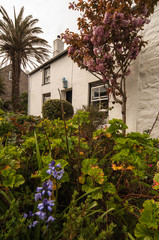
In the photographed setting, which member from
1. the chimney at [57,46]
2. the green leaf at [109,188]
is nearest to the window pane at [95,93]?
the green leaf at [109,188]

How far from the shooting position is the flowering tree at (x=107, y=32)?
337cm

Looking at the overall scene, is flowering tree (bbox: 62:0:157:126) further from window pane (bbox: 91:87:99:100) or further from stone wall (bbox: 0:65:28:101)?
stone wall (bbox: 0:65:28:101)

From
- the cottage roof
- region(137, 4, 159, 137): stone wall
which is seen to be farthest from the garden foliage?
the cottage roof

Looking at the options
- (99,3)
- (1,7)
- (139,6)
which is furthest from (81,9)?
(1,7)

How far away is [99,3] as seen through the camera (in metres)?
3.68

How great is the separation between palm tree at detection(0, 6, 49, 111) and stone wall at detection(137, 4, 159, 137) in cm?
894

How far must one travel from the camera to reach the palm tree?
10.2 m

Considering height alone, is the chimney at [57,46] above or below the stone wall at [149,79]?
above

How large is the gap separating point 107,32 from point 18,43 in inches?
368

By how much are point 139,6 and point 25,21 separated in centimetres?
984

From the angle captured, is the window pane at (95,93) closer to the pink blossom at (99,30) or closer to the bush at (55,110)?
the bush at (55,110)

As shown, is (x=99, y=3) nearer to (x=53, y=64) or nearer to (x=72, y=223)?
(x=72, y=223)

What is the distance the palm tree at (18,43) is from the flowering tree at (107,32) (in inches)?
308

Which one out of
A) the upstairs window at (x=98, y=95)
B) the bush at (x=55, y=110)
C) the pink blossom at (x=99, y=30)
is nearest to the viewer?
the pink blossom at (x=99, y=30)
